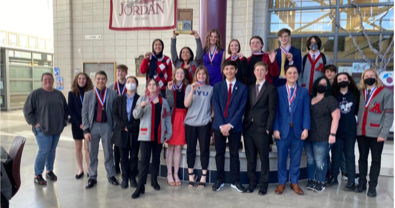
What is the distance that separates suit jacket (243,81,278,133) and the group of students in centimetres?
1

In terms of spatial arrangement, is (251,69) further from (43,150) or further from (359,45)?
(359,45)

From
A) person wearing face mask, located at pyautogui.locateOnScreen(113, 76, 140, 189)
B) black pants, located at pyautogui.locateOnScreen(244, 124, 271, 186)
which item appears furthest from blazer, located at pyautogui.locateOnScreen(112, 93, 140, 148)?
black pants, located at pyautogui.locateOnScreen(244, 124, 271, 186)

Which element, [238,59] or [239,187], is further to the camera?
[238,59]

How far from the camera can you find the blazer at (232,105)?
3626mm

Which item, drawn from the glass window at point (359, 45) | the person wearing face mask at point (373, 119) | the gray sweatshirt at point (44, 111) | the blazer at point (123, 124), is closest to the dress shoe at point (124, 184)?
the blazer at point (123, 124)

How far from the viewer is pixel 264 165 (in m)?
3.66

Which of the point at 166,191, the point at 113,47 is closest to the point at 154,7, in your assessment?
the point at 113,47

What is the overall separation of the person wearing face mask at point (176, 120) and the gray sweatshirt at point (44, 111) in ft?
5.15

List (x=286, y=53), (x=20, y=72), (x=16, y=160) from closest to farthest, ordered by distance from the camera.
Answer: (x=16, y=160), (x=286, y=53), (x=20, y=72)

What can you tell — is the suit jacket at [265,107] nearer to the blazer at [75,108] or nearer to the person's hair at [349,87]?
the person's hair at [349,87]

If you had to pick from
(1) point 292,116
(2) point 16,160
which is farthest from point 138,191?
(1) point 292,116

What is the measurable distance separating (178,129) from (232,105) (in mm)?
822

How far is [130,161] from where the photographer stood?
3840mm

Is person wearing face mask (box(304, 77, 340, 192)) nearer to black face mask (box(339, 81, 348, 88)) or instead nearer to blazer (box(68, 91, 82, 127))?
black face mask (box(339, 81, 348, 88))
